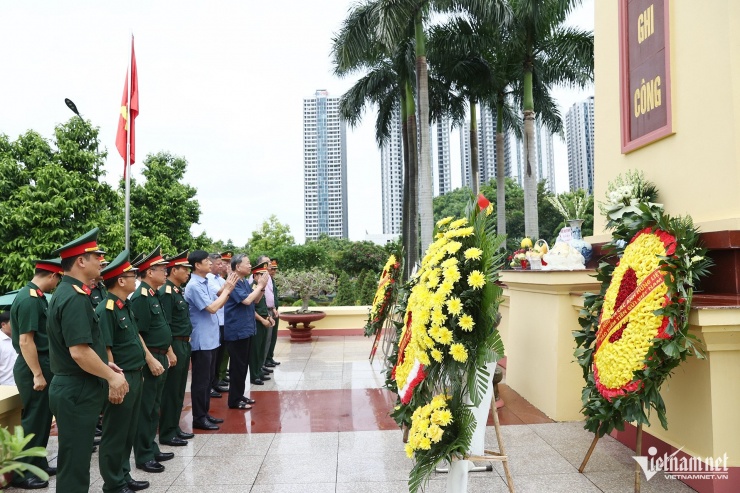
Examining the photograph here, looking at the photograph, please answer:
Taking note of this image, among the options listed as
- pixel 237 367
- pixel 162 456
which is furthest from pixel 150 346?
pixel 237 367

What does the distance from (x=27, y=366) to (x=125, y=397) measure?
114cm

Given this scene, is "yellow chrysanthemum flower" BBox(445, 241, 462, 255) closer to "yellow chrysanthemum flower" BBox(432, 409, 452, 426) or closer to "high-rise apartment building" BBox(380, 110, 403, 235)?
"yellow chrysanthemum flower" BBox(432, 409, 452, 426)

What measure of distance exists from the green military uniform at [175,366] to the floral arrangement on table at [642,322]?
10.8ft

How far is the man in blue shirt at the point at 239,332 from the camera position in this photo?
5836 millimetres

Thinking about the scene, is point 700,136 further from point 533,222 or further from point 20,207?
point 20,207

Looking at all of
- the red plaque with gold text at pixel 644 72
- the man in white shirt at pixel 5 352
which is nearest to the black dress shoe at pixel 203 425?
the man in white shirt at pixel 5 352

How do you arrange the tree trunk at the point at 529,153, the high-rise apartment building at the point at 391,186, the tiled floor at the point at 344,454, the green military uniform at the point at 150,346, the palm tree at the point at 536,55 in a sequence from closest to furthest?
the tiled floor at the point at 344,454, the green military uniform at the point at 150,346, the palm tree at the point at 536,55, the tree trunk at the point at 529,153, the high-rise apartment building at the point at 391,186

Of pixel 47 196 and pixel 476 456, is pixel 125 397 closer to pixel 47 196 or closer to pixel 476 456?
pixel 476 456

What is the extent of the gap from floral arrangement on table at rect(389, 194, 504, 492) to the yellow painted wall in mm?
1845

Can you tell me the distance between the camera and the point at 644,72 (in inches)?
189

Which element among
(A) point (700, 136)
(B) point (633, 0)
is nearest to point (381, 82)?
(B) point (633, 0)

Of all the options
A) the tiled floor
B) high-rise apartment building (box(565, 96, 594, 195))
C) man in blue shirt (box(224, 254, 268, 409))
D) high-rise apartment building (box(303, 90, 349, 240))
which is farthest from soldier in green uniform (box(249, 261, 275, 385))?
high-rise apartment building (box(303, 90, 349, 240))

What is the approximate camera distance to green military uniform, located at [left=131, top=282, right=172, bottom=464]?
13.6 feet

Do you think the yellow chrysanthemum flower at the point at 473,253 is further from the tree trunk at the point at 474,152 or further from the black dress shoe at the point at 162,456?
the tree trunk at the point at 474,152
